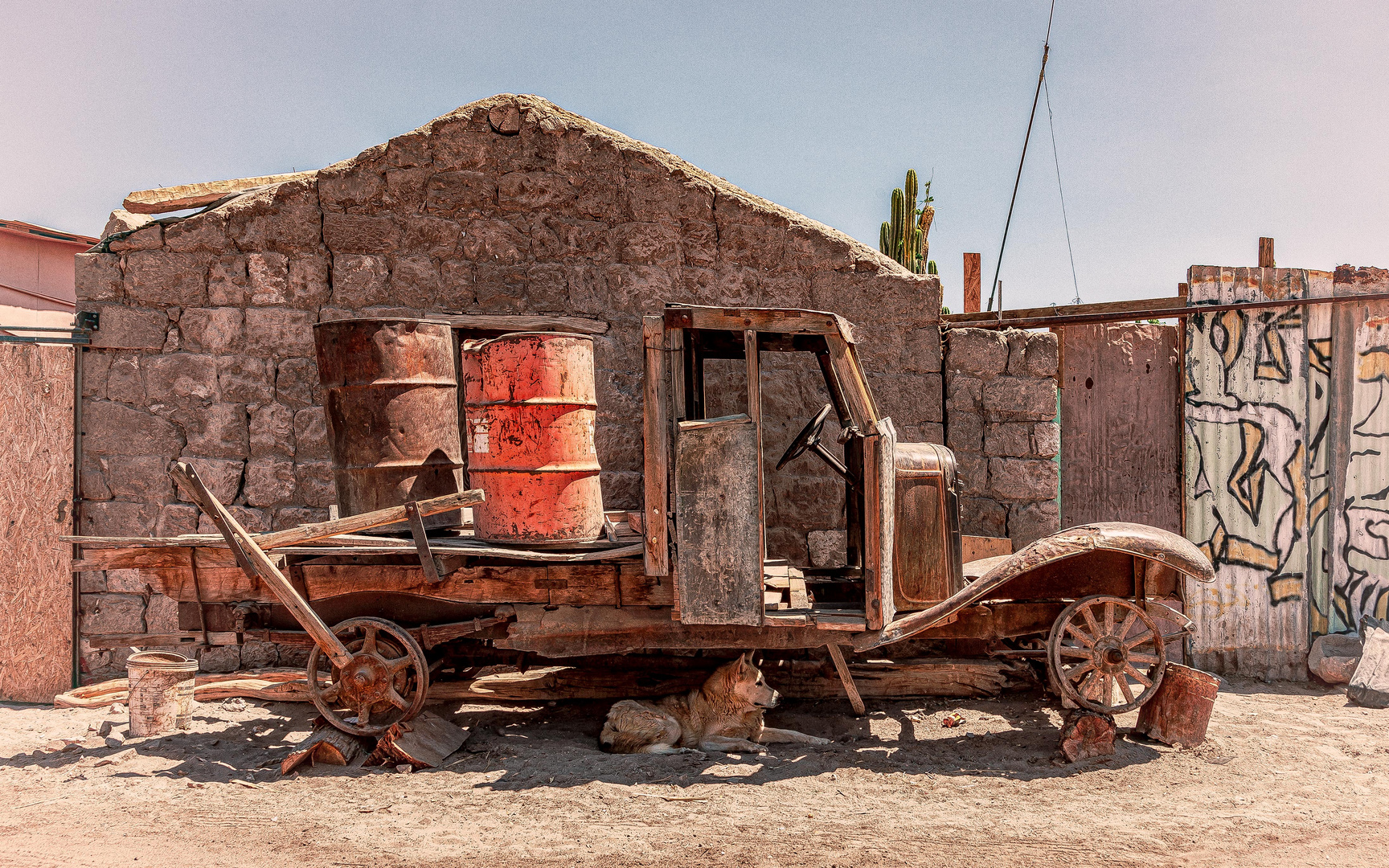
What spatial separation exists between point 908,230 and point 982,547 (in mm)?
8561

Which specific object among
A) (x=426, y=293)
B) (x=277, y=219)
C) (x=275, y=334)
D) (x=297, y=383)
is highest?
(x=277, y=219)


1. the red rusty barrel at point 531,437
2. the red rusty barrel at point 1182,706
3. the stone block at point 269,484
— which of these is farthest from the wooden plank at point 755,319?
the stone block at point 269,484

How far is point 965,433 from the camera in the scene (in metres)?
5.59

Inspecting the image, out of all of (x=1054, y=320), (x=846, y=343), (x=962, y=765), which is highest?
(x=1054, y=320)

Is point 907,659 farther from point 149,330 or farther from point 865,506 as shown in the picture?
point 149,330

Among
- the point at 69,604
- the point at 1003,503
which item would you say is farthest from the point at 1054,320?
the point at 69,604

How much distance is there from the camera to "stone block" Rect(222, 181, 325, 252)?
5309 millimetres

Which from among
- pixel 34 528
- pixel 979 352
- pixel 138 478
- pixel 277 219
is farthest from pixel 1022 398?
pixel 34 528

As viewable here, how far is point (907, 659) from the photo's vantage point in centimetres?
530

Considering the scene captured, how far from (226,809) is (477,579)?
1381 millimetres

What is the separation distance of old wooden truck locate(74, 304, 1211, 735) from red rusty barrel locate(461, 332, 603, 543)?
0.06 meters

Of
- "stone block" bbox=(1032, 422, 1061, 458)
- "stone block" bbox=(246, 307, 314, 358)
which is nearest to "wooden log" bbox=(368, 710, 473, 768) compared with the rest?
"stone block" bbox=(246, 307, 314, 358)

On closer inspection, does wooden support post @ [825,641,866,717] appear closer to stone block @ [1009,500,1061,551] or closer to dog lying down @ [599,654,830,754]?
dog lying down @ [599,654,830,754]

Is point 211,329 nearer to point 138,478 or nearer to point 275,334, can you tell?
point 275,334
